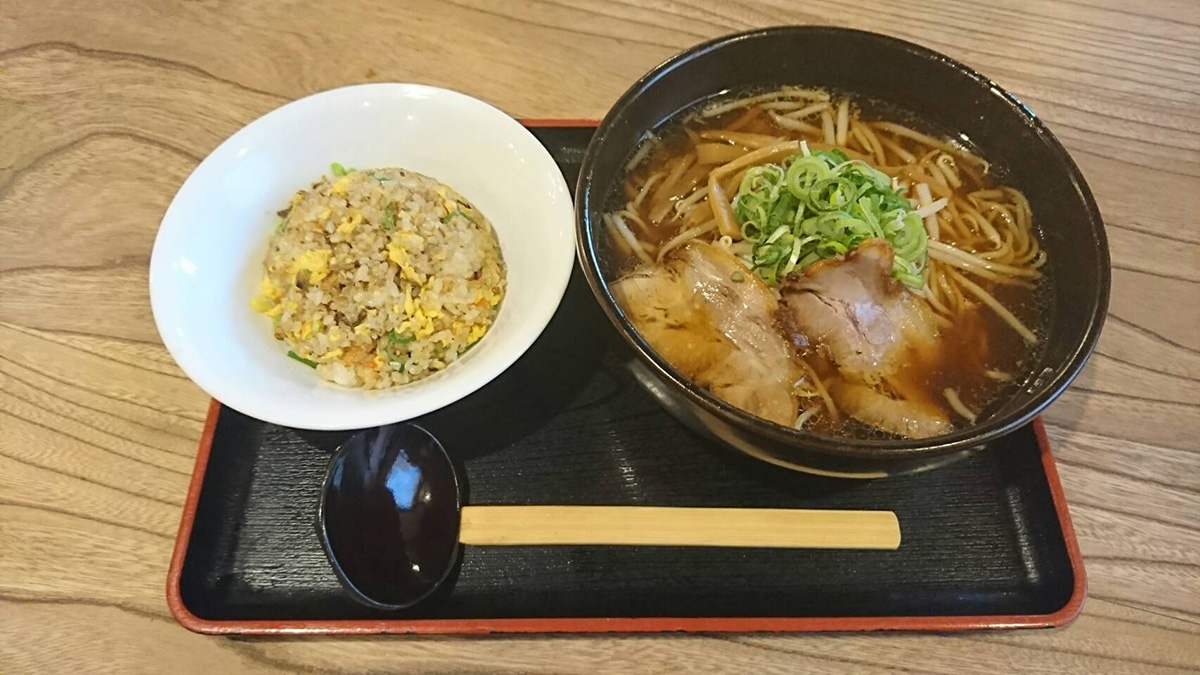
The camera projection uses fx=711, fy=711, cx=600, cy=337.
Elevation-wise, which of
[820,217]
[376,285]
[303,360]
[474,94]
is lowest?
[303,360]

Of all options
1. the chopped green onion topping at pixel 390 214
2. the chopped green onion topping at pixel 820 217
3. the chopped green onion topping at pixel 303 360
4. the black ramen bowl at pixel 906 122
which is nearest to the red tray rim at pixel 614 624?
the black ramen bowl at pixel 906 122

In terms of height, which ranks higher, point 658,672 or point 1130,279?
point 1130,279

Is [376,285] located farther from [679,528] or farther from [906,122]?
[906,122]

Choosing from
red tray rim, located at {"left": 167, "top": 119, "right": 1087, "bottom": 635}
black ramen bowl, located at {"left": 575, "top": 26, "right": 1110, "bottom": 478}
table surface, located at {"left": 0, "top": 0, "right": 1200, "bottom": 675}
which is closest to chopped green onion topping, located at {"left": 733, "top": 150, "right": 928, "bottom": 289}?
black ramen bowl, located at {"left": 575, "top": 26, "right": 1110, "bottom": 478}

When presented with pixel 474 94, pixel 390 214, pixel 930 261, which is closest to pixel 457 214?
pixel 390 214

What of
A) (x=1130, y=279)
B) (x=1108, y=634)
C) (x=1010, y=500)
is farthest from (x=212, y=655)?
(x=1130, y=279)

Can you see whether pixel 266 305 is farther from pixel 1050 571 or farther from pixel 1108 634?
pixel 1108 634
